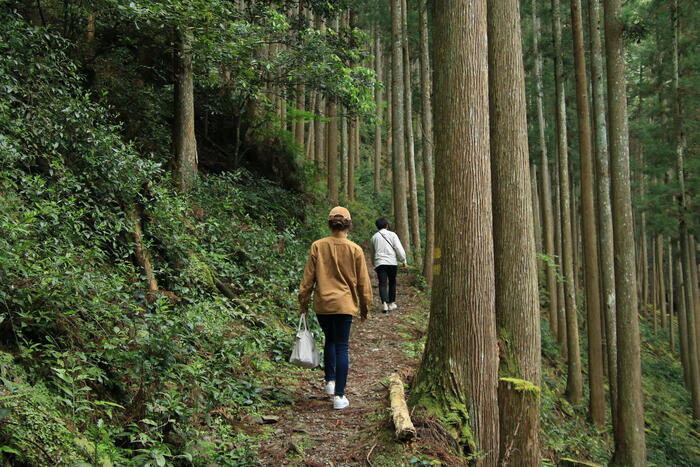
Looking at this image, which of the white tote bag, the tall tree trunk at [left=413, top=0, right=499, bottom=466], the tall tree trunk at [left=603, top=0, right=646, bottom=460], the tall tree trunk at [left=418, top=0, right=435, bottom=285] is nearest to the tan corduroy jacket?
the white tote bag

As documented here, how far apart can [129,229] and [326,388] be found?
10.1ft

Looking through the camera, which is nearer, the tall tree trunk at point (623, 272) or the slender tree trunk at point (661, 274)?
the tall tree trunk at point (623, 272)

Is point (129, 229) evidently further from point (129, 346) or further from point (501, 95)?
point (501, 95)

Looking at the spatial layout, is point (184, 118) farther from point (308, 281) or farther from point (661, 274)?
point (661, 274)

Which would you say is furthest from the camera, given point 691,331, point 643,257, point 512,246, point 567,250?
point 643,257

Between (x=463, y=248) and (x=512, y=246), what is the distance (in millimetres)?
1300

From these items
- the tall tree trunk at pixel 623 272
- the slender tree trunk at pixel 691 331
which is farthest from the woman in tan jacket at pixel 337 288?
the slender tree trunk at pixel 691 331

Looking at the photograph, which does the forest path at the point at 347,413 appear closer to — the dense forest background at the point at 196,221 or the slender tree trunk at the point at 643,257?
the dense forest background at the point at 196,221

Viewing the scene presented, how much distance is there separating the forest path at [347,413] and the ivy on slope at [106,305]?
0.31 meters

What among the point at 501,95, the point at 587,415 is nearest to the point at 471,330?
the point at 501,95

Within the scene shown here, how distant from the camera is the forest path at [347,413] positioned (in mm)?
4125

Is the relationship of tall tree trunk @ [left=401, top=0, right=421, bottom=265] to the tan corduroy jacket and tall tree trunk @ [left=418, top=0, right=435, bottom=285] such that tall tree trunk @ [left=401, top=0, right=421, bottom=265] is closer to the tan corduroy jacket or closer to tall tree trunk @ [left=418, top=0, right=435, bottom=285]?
tall tree trunk @ [left=418, top=0, right=435, bottom=285]

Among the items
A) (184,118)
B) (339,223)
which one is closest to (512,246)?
(339,223)

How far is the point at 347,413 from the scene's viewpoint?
205 inches
